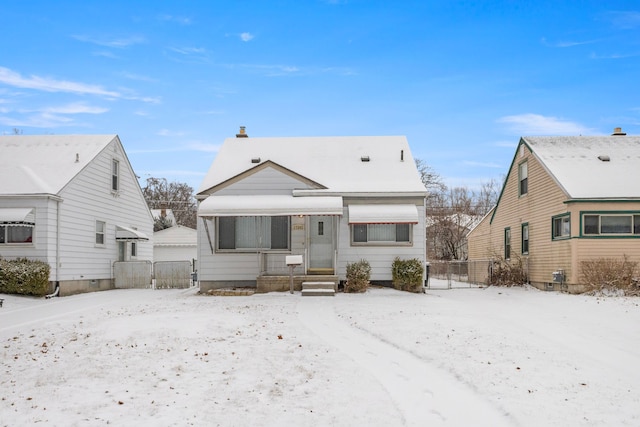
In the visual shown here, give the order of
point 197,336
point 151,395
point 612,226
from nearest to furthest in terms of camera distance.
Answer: point 151,395 → point 197,336 → point 612,226

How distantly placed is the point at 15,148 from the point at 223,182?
8.96 metres

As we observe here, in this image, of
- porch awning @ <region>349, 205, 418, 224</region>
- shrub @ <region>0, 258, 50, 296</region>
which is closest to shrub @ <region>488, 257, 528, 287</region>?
porch awning @ <region>349, 205, 418, 224</region>

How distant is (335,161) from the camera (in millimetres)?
23047

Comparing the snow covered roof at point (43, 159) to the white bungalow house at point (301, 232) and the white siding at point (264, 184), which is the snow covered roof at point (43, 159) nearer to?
the white bungalow house at point (301, 232)

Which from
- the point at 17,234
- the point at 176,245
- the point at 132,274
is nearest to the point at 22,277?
the point at 17,234

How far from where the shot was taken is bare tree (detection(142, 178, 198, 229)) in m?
58.1

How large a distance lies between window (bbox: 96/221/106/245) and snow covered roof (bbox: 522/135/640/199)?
56.9ft

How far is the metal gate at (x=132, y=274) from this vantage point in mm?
24875

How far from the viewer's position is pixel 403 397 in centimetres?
703

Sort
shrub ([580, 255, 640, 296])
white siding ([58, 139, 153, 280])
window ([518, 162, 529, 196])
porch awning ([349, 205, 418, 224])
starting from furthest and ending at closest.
A: window ([518, 162, 529, 196]) → white siding ([58, 139, 153, 280]) → porch awning ([349, 205, 418, 224]) → shrub ([580, 255, 640, 296])

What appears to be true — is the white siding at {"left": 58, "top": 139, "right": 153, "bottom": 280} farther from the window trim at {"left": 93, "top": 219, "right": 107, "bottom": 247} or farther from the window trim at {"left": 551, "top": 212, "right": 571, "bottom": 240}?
the window trim at {"left": 551, "top": 212, "right": 571, "bottom": 240}

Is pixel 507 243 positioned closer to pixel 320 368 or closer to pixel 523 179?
pixel 523 179

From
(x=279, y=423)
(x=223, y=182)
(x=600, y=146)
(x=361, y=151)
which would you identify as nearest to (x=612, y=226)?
(x=600, y=146)

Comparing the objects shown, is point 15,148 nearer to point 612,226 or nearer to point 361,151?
point 361,151
